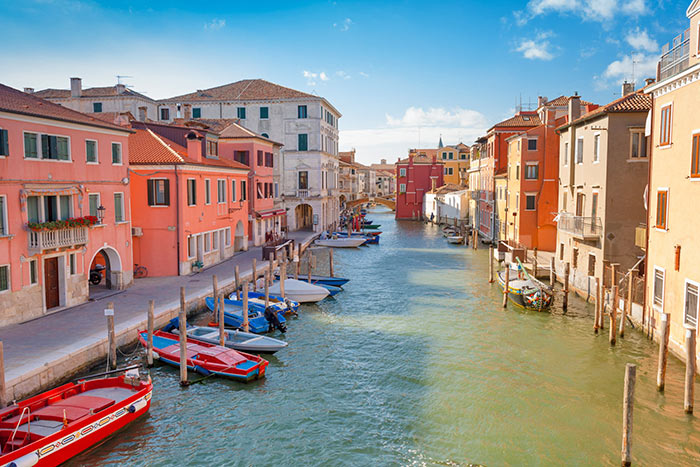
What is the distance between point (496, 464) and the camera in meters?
11.3

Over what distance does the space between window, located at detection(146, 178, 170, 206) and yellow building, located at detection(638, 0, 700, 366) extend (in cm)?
2121

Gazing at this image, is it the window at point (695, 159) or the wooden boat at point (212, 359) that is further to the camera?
the wooden boat at point (212, 359)

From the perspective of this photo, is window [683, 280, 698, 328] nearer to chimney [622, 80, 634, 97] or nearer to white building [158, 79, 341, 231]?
chimney [622, 80, 634, 97]

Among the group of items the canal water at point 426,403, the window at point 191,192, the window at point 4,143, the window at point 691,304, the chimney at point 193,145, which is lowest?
the canal water at point 426,403

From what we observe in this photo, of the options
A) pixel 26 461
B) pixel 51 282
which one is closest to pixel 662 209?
pixel 26 461

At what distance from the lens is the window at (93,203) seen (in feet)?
69.3

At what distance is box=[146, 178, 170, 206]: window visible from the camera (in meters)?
26.1

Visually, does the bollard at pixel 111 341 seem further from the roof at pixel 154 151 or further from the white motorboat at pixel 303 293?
the roof at pixel 154 151

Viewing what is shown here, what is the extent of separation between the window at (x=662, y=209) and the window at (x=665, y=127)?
1653mm

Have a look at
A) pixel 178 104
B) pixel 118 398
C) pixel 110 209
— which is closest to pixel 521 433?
pixel 118 398

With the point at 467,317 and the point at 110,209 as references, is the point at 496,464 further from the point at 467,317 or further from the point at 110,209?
the point at 110,209

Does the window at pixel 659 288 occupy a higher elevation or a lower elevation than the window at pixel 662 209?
lower

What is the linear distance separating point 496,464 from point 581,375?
20.9 ft

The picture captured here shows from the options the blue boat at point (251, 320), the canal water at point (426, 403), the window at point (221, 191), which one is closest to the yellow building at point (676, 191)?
the canal water at point (426, 403)
